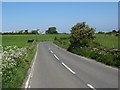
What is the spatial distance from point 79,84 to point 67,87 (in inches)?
45.7

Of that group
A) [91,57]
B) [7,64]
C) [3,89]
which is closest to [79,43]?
[91,57]

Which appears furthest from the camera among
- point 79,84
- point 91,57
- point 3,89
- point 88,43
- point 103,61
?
point 88,43

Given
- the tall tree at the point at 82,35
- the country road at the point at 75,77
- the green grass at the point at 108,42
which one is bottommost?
the country road at the point at 75,77

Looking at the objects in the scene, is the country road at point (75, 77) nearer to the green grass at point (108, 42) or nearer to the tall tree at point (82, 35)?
the tall tree at point (82, 35)

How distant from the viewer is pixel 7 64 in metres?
16.5

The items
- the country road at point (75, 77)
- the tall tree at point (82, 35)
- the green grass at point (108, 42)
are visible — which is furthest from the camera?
the green grass at point (108, 42)

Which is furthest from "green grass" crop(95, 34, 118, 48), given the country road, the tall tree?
the country road

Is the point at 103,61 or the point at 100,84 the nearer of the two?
the point at 100,84

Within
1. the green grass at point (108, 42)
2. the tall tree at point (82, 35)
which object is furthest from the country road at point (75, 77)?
the green grass at point (108, 42)

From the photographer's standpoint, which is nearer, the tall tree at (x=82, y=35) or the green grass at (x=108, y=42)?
the tall tree at (x=82, y=35)

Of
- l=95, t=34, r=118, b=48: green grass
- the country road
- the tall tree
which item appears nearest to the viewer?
the country road

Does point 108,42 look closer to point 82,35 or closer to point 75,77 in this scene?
point 82,35

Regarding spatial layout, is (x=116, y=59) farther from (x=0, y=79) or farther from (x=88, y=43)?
(x=88, y=43)

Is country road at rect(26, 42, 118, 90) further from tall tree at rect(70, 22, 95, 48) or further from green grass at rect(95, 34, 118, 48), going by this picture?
green grass at rect(95, 34, 118, 48)
